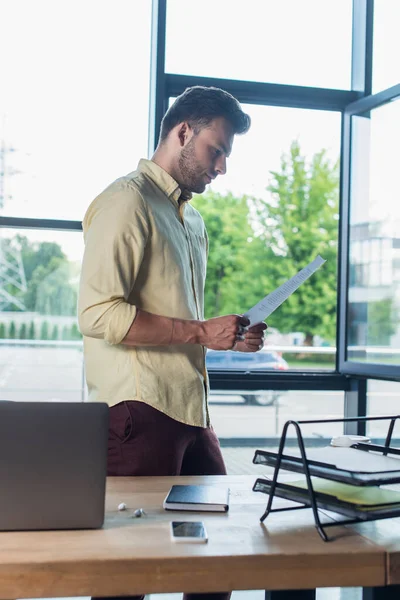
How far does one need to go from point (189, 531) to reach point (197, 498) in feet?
0.68

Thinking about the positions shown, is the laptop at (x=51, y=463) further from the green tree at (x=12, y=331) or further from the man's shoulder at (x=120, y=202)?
the green tree at (x=12, y=331)

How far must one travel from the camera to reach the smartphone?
3.96ft

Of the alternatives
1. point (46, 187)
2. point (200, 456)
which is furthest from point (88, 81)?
point (200, 456)

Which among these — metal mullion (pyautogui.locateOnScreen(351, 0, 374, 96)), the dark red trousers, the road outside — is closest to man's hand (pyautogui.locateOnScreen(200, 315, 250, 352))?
the dark red trousers

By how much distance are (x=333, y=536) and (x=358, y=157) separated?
273 centimetres

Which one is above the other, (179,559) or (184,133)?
(184,133)

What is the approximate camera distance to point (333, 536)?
1.29 metres

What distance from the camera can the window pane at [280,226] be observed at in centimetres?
385

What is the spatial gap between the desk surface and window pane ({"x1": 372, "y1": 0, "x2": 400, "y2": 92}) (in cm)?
289

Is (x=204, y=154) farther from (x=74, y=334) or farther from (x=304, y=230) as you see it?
(x=304, y=230)

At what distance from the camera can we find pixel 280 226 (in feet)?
14.9

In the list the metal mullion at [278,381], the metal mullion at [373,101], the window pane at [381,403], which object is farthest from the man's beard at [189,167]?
the window pane at [381,403]

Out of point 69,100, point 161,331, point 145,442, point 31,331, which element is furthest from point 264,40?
point 145,442

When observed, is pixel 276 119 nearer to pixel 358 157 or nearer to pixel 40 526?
pixel 358 157
